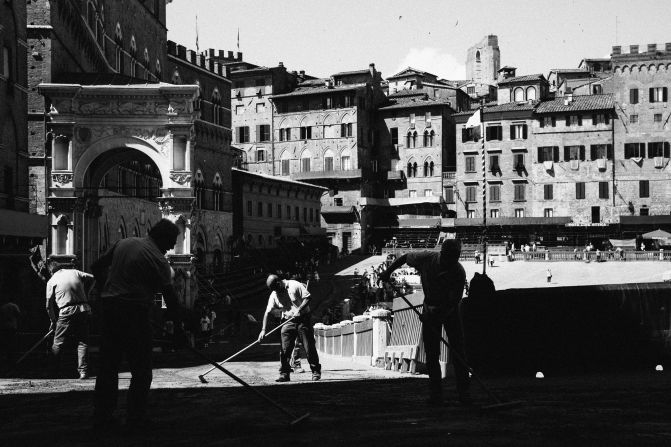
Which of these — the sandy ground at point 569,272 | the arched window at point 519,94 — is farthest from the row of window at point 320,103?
the sandy ground at point 569,272

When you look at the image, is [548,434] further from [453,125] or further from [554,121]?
[453,125]

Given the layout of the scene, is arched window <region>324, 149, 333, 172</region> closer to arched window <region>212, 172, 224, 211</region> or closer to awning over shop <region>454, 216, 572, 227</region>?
awning over shop <region>454, 216, 572, 227</region>

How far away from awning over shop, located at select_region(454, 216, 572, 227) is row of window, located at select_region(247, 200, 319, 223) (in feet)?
41.2

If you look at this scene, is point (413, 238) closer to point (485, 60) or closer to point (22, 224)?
Result: point (485, 60)

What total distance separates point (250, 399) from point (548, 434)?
3956mm

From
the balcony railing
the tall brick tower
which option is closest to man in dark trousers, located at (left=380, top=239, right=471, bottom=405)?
the balcony railing

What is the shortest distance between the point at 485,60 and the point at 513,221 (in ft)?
177

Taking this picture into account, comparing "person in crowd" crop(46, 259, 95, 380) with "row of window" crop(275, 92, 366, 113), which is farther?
"row of window" crop(275, 92, 366, 113)

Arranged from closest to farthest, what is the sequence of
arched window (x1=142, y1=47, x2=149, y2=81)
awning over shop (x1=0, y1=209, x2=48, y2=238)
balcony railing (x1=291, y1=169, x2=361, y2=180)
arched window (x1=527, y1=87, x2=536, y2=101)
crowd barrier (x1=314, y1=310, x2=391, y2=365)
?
crowd barrier (x1=314, y1=310, x2=391, y2=365), awning over shop (x1=0, y1=209, x2=48, y2=238), arched window (x1=142, y1=47, x2=149, y2=81), balcony railing (x1=291, y1=169, x2=361, y2=180), arched window (x1=527, y1=87, x2=536, y2=101)

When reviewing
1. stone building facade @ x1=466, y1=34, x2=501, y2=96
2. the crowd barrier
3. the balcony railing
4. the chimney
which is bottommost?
the crowd barrier

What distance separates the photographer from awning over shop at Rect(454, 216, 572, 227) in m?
79.2

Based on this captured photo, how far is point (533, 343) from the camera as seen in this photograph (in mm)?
12203

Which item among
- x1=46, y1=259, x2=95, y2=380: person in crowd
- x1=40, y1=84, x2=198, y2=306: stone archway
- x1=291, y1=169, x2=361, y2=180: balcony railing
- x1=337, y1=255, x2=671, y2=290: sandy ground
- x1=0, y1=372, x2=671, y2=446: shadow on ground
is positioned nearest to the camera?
x1=0, y1=372, x2=671, y2=446: shadow on ground


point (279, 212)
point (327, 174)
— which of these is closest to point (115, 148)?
point (279, 212)
